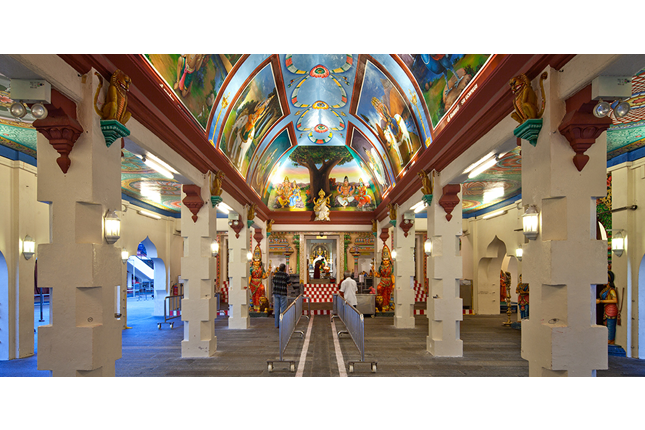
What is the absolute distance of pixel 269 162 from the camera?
1747cm

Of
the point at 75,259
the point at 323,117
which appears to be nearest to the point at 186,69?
the point at 75,259

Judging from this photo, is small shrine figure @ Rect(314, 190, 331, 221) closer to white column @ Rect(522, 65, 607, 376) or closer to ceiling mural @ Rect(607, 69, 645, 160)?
ceiling mural @ Rect(607, 69, 645, 160)

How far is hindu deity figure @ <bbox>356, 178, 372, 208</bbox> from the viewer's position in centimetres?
2073

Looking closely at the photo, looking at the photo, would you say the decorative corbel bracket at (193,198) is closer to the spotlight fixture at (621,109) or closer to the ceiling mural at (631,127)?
the spotlight fixture at (621,109)

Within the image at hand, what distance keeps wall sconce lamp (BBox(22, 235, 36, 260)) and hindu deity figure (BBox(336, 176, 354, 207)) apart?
45.3ft

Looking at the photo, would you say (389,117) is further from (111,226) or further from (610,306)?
(111,226)

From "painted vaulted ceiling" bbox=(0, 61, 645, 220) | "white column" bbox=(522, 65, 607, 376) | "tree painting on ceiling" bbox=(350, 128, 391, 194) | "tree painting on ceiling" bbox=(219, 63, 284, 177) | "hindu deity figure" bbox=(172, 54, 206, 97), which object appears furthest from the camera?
"tree painting on ceiling" bbox=(350, 128, 391, 194)

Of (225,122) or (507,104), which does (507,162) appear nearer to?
(507,104)

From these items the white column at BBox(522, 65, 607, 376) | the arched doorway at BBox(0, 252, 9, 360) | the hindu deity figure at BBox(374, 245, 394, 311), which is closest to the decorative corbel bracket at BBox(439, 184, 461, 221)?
the white column at BBox(522, 65, 607, 376)

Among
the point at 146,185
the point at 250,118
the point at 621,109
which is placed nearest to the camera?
the point at 621,109

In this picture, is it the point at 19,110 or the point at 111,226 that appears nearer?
the point at 19,110

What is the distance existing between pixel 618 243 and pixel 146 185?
1414 cm

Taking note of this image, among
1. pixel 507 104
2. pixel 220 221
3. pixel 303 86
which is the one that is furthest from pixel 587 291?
pixel 220 221

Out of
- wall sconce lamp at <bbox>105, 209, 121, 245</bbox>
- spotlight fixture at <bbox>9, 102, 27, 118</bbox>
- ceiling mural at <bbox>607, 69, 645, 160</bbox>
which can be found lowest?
wall sconce lamp at <bbox>105, 209, 121, 245</bbox>
